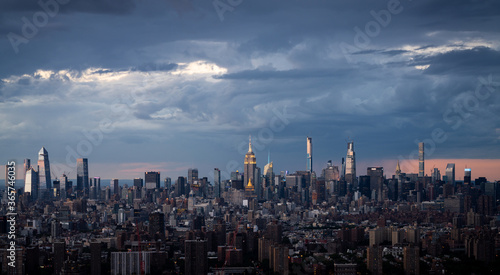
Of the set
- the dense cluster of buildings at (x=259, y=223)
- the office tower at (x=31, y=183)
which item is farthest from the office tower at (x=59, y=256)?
the office tower at (x=31, y=183)

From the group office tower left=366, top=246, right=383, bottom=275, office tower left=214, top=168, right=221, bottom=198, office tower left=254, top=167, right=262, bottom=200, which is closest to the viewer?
office tower left=366, top=246, right=383, bottom=275

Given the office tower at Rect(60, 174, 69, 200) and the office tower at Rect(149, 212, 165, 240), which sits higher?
the office tower at Rect(60, 174, 69, 200)

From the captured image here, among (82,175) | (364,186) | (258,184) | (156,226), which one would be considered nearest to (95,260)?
(156,226)

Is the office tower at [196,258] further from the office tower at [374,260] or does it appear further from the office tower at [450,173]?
the office tower at [450,173]

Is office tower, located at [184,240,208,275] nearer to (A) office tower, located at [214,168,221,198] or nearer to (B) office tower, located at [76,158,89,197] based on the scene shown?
(A) office tower, located at [214,168,221,198]

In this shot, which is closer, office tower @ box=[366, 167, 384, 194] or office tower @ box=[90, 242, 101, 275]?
office tower @ box=[90, 242, 101, 275]

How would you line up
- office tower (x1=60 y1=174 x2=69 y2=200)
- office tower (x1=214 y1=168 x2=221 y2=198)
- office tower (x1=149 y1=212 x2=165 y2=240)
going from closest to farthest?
office tower (x1=149 y1=212 x2=165 y2=240) < office tower (x1=60 y1=174 x2=69 y2=200) < office tower (x1=214 y1=168 x2=221 y2=198)

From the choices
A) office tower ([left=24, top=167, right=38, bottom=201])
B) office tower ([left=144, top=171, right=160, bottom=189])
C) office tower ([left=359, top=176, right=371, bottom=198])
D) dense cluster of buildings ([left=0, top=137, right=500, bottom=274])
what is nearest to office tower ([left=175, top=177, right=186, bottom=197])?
dense cluster of buildings ([left=0, top=137, right=500, bottom=274])

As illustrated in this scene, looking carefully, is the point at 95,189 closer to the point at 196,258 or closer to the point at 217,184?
the point at 217,184
